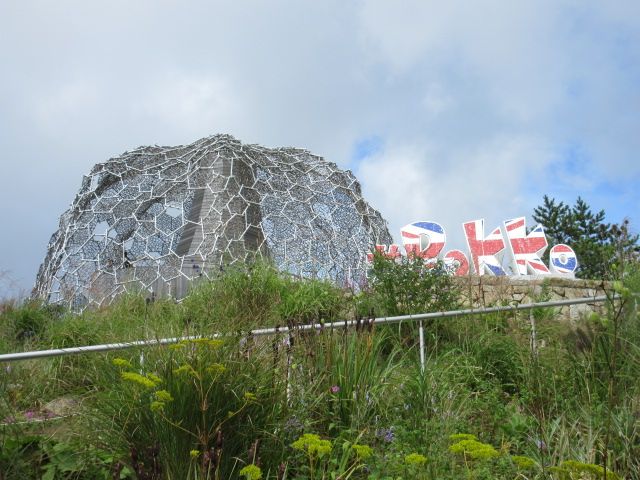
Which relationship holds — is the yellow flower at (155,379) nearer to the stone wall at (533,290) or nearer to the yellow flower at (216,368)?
the yellow flower at (216,368)

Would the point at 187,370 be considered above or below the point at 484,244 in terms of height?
below

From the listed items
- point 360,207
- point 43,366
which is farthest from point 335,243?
point 43,366

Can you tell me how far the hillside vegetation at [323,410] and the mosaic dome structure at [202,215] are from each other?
7635 millimetres

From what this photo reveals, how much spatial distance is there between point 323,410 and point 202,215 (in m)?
10.9

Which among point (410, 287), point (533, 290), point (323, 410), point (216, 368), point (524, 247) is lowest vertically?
point (323, 410)

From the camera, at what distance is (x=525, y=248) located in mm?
13695

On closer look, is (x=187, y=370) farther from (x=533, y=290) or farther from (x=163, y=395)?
(x=533, y=290)

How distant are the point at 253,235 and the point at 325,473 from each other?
11745 millimetres

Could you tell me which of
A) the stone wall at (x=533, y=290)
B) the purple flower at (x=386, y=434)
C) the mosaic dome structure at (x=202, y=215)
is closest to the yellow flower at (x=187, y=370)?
the purple flower at (x=386, y=434)

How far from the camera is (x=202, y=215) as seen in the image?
46.4 ft

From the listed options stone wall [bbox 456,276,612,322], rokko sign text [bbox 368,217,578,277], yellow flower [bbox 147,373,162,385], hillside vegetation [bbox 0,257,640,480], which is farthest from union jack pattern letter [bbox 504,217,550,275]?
yellow flower [bbox 147,373,162,385]

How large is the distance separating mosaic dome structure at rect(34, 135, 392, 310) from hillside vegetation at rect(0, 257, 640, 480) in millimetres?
7635

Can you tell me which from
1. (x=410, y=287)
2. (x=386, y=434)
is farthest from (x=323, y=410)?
(x=410, y=287)

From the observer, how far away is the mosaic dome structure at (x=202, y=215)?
43.2ft
